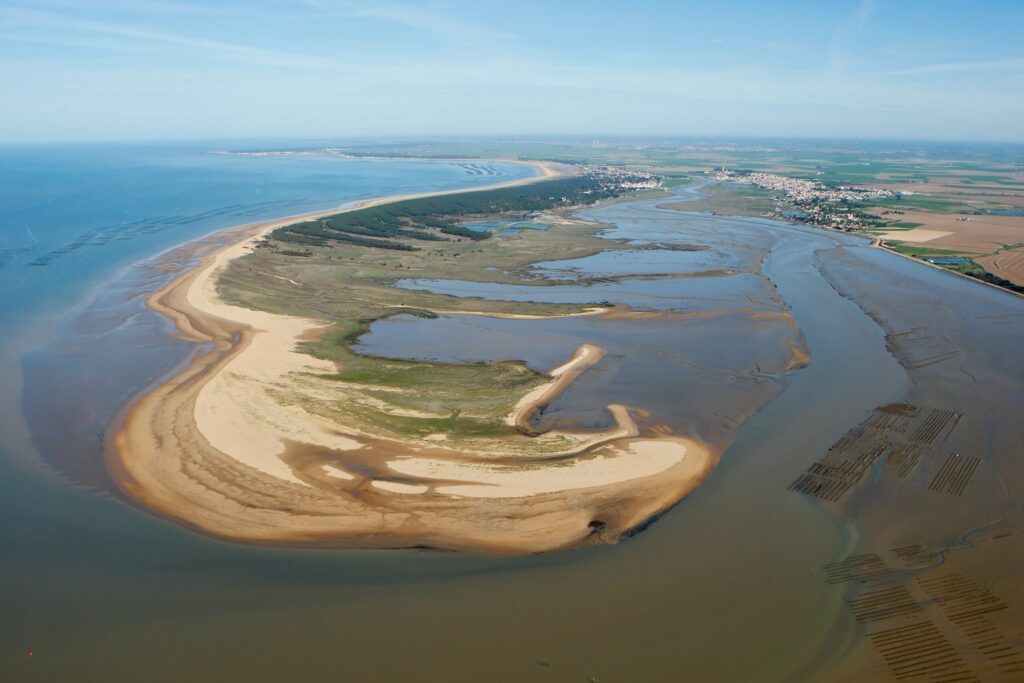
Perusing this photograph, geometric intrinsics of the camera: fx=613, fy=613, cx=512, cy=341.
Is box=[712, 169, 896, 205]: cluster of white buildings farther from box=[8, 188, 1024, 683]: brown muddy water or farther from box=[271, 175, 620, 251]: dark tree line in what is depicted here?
box=[8, 188, 1024, 683]: brown muddy water

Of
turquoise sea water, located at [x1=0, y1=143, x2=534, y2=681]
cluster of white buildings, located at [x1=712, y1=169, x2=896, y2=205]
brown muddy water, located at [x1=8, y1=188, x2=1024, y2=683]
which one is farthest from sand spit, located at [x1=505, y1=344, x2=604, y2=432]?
cluster of white buildings, located at [x1=712, y1=169, x2=896, y2=205]

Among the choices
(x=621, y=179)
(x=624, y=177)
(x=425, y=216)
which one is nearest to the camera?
(x=425, y=216)

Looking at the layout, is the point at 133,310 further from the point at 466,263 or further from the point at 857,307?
the point at 857,307

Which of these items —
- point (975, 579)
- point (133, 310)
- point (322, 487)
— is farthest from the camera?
point (133, 310)

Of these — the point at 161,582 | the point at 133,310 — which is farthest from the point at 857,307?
the point at 133,310

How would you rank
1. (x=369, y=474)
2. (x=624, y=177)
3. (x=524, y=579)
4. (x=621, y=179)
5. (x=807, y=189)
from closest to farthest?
1. (x=524, y=579)
2. (x=369, y=474)
3. (x=807, y=189)
4. (x=621, y=179)
5. (x=624, y=177)

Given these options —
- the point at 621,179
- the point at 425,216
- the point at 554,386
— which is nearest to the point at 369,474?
the point at 554,386

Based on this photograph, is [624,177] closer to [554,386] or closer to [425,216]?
[425,216]
